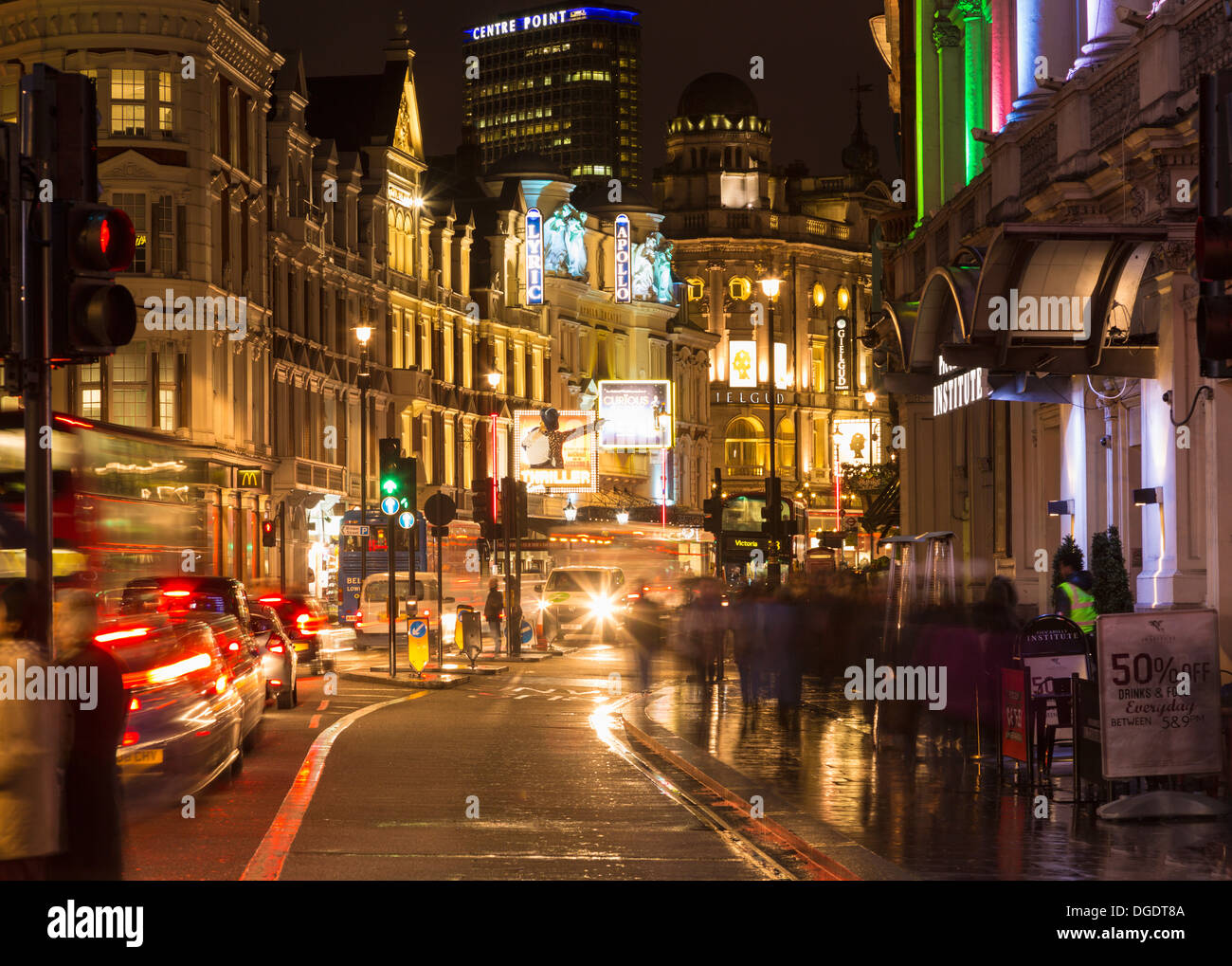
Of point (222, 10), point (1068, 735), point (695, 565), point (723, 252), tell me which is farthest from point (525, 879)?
point (723, 252)

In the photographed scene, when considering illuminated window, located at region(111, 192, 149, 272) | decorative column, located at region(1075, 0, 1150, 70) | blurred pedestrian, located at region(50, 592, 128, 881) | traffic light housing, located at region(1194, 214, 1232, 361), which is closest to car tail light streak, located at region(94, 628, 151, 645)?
blurred pedestrian, located at region(50, 592, 128, 881)

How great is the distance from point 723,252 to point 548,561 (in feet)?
228

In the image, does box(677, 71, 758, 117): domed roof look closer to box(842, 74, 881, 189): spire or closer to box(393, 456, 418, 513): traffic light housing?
box(842, 74, 881, 189): spire

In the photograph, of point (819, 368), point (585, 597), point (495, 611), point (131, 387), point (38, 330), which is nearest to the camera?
point (38, 330)

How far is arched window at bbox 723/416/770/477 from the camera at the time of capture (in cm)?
13838

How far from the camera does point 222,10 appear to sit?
5422 centimetres

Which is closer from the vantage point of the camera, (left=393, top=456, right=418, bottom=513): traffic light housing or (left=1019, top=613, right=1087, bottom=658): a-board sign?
(left=1019, top=613, right=1087, bottom=658): a-board sign

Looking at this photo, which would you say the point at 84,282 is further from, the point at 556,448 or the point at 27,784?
the point at 556,448

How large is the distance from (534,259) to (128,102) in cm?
3359

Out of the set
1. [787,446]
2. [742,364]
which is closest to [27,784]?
[742,364]

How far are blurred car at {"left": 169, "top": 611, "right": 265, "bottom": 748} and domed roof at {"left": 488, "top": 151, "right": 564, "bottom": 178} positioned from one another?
68.0 m

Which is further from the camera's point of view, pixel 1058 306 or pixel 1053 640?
pixel 1058 306

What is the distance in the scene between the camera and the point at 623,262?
99.0m

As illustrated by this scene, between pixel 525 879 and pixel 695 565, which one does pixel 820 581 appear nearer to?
pixel 525 879
